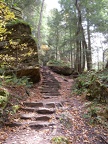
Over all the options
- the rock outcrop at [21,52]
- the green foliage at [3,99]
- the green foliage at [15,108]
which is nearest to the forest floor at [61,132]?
the green foliage at [15,108]

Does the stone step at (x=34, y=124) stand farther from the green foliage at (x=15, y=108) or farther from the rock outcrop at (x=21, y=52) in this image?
the rock outcrop at (x=21, y=52)

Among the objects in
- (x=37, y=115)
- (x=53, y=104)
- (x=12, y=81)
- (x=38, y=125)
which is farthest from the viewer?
(x=12, y=81)

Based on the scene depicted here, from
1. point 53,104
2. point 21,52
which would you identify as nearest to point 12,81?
point 21,52

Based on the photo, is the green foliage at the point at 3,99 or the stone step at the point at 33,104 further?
the stone step at the point at 33,104

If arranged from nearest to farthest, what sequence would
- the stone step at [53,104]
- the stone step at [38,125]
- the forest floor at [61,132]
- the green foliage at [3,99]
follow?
the forest floor at [61,132] → the stone step at [38,125] → the green foliage at [3,99] → the stone step at [53,104]

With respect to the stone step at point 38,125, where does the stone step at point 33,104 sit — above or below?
above

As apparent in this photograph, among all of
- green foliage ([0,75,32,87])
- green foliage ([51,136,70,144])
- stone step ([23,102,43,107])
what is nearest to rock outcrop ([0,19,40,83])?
green foliage ([0,75,32,87])

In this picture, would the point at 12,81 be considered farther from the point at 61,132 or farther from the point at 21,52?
the point at 61,132

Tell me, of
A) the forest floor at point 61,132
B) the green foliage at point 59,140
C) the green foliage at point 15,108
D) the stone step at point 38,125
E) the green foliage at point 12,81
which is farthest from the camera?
the green foliage at point 12,81

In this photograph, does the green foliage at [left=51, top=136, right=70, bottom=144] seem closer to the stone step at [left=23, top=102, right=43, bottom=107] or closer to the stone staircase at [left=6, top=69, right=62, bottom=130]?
the stone staircase at [left=6, top=69, right=62, bottom=130]

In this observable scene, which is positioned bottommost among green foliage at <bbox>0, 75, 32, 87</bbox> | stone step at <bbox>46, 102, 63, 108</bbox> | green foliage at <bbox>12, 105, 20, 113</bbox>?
stone step at <bbox>46, 102, 63, 108</bbox>

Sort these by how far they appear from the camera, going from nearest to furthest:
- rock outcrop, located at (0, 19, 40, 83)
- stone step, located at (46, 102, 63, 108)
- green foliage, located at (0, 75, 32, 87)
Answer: stone step, located at (46, 102, 63, 108), green foliage, located at (0, 75, 32, 87), rock outcrop, located at (0, 19, 40, 83)

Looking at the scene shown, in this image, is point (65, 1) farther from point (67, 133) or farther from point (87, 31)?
point (67, 133)

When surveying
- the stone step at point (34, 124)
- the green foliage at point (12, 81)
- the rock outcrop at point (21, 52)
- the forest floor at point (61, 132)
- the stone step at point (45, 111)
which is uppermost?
the rock outcrop at point (21, 52)
